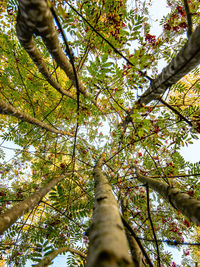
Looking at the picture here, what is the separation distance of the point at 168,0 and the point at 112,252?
15.3ft

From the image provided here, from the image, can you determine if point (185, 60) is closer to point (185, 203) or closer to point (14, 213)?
point (185, 203)

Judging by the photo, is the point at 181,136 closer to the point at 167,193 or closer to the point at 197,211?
the point at 167,193

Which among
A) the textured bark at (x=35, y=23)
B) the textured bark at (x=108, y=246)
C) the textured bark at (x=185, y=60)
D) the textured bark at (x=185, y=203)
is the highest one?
the textured bark at (x=35, y=23)

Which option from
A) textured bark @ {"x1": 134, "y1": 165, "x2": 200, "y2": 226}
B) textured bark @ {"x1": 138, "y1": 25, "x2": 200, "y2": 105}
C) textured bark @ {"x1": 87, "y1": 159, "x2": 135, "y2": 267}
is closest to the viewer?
textured bark @ {"x1": 87, "y1": 159, "x2": 135, "y2": 267}

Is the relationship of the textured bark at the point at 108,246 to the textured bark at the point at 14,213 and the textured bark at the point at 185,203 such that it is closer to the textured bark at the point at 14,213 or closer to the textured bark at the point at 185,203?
the textured bark at the point at 185,203

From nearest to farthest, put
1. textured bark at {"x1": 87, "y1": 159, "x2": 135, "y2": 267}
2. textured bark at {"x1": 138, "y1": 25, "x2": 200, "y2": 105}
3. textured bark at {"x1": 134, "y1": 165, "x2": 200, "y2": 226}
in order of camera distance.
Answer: textured bark at {"x1": 87, "y1": 159, "x2": 135, "y2": 267}
textured bark at {"x1": 134, "y1": 165, "x2": 200, "y2": 226}
textured bark at {"x1": 138, "y1": 25, "x2": 200, "y2": 105}

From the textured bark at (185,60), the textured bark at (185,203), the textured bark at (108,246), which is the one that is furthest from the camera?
the textured bark at (185,60)

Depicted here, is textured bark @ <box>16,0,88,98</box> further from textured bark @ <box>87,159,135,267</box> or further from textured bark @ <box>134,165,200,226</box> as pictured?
textured bark @ <box>134,165,200,226</box>

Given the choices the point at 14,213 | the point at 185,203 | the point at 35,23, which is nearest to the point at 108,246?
the point at 185,203

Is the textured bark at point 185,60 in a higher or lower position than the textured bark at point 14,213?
higher

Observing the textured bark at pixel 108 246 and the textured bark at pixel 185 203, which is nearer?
the textured bark at pixel 108 246

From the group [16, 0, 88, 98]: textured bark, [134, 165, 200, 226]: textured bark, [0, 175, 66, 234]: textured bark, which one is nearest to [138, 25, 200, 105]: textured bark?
[134, 165, 200, 226]: textured bark

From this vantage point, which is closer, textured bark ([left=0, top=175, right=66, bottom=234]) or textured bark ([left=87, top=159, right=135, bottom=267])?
textured bark ([left=87, top=159, right=135, bottom=267])

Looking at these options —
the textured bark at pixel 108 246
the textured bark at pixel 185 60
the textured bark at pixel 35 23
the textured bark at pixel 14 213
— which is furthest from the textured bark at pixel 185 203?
the textured bark at pixel 35 23
